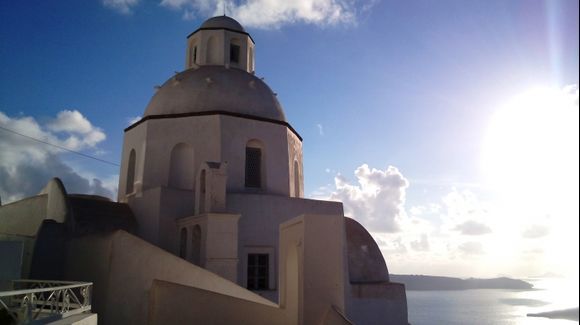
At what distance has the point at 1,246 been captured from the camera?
9453 millimetres

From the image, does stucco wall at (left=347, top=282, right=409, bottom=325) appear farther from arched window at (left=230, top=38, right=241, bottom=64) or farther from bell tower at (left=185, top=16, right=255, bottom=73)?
arched window at (left=230, top=38, right=241, bottom=64)

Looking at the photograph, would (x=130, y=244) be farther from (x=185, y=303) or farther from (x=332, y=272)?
(x=332, y=272)

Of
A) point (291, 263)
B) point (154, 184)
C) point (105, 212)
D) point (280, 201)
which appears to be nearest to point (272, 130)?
point (280, 201)

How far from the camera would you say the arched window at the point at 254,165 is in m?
17.2

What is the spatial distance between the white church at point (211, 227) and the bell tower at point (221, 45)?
6cm

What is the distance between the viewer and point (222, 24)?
2108 cm

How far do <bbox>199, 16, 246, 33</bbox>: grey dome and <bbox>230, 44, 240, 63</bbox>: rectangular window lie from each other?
0.82 metres

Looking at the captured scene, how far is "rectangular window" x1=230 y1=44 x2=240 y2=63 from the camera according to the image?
2086 centimetres

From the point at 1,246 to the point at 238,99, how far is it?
33.7 ft

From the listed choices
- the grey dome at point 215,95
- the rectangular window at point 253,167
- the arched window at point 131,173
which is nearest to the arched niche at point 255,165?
the rectangular window at point 253,167

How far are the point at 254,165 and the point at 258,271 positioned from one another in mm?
4075

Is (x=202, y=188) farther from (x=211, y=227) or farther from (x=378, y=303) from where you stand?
(x=378, y=303)

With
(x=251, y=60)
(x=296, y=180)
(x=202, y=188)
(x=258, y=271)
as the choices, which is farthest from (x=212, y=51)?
(x=258, y=271)

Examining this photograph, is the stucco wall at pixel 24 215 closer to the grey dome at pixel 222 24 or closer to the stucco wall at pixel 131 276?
the stucco wall at pixel 131 276
